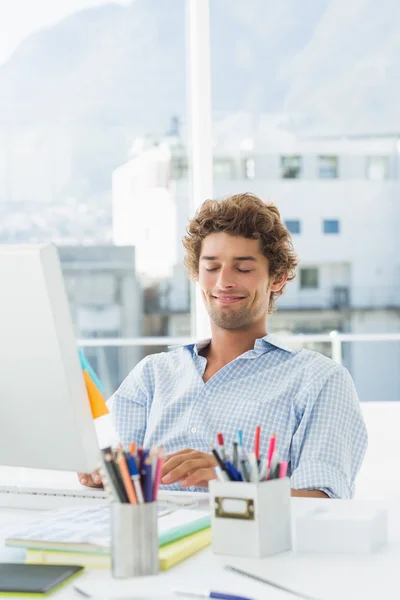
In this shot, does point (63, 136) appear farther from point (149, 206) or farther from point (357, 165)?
point (357, 165)

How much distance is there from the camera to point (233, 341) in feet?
6.37

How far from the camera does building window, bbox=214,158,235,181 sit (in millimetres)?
15500

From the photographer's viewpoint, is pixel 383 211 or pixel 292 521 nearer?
pixel 292 521

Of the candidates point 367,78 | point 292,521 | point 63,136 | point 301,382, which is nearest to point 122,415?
point 301,382

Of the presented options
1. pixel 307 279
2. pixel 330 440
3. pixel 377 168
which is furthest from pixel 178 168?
pixel 330 440

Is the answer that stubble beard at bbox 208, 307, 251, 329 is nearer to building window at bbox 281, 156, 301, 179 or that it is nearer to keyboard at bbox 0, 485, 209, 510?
keyboard at bbox 0, 485, 209, 510

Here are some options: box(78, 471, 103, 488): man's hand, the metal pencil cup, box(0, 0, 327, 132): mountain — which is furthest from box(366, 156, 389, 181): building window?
the metal pencil cup

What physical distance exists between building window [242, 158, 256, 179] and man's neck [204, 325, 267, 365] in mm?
13379

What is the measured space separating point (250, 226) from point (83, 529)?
2.88ft

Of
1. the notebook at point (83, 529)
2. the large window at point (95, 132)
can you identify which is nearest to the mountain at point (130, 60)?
the large window at point (95, 132)

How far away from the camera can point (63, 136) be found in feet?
40.7

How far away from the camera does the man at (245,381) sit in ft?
5.71

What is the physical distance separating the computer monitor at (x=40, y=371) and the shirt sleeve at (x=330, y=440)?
0.55m

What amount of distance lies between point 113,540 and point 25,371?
0.24m
